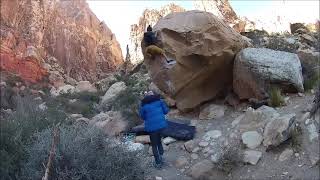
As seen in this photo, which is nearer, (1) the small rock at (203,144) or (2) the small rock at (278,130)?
(2) the small rock at (278,130)

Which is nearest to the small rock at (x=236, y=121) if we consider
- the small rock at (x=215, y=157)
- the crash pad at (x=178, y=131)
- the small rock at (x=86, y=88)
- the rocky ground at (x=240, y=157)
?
the rocky ground at (x=240, y=157)

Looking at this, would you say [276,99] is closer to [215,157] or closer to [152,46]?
[215,157]

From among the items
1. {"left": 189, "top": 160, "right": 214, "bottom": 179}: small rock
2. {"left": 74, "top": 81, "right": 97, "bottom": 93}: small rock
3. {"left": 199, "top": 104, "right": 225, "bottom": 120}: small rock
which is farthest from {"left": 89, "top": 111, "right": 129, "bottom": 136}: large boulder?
{"left": 74, "top": 81, "right": 97, "bottom": 93}: small rock

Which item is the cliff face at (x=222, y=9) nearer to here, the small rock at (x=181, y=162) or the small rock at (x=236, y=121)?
the small rock at (x=236, y=121)

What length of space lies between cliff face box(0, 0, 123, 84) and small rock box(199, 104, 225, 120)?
2483cm

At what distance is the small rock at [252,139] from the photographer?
26.8 feet

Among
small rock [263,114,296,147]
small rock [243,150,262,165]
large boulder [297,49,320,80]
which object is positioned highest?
large boulder [297,49,320,80]

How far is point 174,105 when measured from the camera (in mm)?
11125

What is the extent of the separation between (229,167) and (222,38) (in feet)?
11.5

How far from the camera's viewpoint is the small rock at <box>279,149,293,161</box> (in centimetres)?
753

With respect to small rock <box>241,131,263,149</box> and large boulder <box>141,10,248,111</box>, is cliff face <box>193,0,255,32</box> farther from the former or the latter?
small rock <box>241,131,263,149</box>

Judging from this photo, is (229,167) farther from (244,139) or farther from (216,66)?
Answer: (216,66)

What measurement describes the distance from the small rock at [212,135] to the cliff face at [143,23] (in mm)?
25474

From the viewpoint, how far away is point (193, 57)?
400 inches
